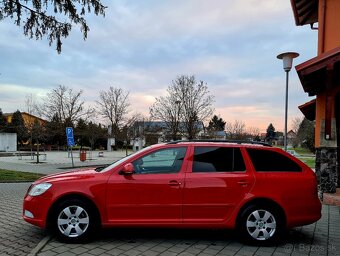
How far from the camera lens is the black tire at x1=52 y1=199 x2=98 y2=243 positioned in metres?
5.32

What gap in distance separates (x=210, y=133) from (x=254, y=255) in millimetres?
26534

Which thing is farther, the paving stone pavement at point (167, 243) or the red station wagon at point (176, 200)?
the red station wagon at point (176, 200)

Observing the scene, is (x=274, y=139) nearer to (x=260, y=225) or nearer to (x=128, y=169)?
(x=260, y=225)

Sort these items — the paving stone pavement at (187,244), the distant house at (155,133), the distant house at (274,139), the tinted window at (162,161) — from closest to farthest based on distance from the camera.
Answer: the paving stone pavement at (187,244) → the tinted window at (162,161) → the distant house at (274,139) → the distant house at (155,133)

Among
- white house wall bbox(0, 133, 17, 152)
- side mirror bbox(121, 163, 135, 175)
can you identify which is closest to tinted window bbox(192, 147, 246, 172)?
side mirror bbox(121, 163, 135, 175)

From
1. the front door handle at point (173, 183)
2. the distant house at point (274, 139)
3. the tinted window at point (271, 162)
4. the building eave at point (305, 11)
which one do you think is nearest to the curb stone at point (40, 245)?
the front door handle at point (173, 183)

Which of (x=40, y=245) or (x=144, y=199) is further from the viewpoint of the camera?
(x=144, y=199)

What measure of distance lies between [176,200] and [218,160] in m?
0.95

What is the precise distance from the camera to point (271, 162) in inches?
226

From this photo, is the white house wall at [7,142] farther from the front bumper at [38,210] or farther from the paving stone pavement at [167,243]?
the front bumper at [38,210]

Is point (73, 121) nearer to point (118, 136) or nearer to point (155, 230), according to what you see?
point (118, 136)

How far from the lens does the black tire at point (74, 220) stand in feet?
17.5

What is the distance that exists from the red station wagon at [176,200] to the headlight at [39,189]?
2 cm

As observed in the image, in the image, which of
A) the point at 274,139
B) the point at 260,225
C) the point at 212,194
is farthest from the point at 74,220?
the point at 274,139
